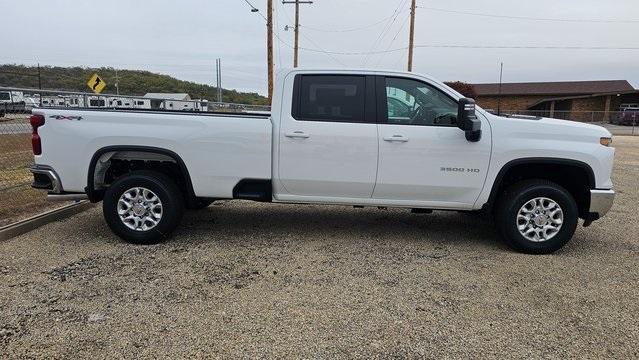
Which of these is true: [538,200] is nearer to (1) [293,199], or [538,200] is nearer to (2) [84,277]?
(1) [293,199]

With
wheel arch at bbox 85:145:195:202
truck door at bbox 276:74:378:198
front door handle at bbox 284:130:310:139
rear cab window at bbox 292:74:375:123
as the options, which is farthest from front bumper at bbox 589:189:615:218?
wheel arch at bbox 85:145:195:202

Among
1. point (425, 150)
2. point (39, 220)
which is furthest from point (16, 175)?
point (425, 150)

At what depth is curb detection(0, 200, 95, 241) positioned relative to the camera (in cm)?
525

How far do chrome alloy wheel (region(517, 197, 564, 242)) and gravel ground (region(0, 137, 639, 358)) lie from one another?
245 millimetres

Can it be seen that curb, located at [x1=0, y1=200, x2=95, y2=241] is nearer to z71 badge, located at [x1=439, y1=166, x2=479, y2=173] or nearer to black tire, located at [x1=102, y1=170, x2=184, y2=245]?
black tire, located at [x1=102, y1=170, x2=184, y2=245]

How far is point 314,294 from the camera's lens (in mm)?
3914

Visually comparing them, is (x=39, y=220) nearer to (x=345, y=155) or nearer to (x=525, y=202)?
(x=345, y=155)

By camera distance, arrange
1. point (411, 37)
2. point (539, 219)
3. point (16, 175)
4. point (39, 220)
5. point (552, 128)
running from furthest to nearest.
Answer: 1. point (411, 37)
2. point (16, 175)
3. point (39, 220)
4. point (539, 219)
5. point (552, 128)

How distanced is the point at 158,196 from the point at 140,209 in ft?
0.83

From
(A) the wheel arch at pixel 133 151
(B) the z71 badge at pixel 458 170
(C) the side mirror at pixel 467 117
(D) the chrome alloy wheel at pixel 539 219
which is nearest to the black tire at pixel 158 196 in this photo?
(A) the wheel arch at pixel 133 151

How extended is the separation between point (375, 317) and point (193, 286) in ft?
5.15

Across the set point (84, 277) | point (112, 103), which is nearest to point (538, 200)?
point (84, 277)

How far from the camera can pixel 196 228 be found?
5914 mm

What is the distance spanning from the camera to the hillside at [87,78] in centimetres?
6900
